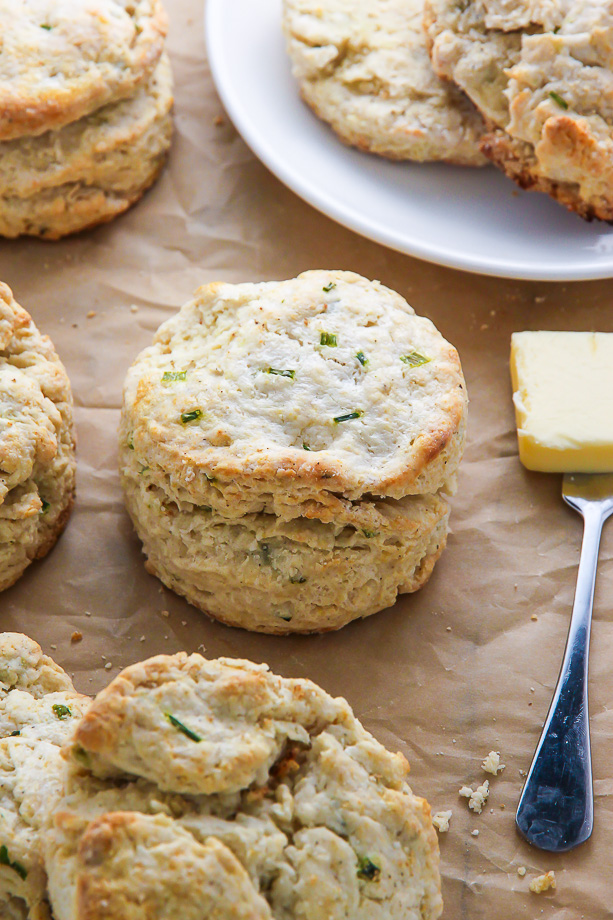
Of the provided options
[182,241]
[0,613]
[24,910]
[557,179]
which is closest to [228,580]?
[0,613]

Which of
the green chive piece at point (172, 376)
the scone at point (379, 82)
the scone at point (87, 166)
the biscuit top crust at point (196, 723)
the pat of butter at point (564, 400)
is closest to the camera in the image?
the biscuit top crust at point (196, 723)

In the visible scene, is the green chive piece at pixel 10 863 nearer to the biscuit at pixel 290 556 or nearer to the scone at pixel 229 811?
the scone at pixel 229 811

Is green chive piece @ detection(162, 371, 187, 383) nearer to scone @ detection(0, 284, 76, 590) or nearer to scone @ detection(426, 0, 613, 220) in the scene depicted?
scone @ detection(0, 284, 76, 590)

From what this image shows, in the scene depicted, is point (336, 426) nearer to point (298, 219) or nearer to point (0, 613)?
point (0, 613)

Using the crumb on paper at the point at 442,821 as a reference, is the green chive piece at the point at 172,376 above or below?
above

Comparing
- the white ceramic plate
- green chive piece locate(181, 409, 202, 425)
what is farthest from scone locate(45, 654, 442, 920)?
the white ceramic plate

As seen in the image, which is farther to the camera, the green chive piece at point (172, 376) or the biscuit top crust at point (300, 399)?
the green chive piece at point (172, 376)

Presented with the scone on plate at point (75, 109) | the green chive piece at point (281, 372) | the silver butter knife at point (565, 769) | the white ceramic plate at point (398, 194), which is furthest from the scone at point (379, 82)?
the silver butter knife at point (565, 769)
